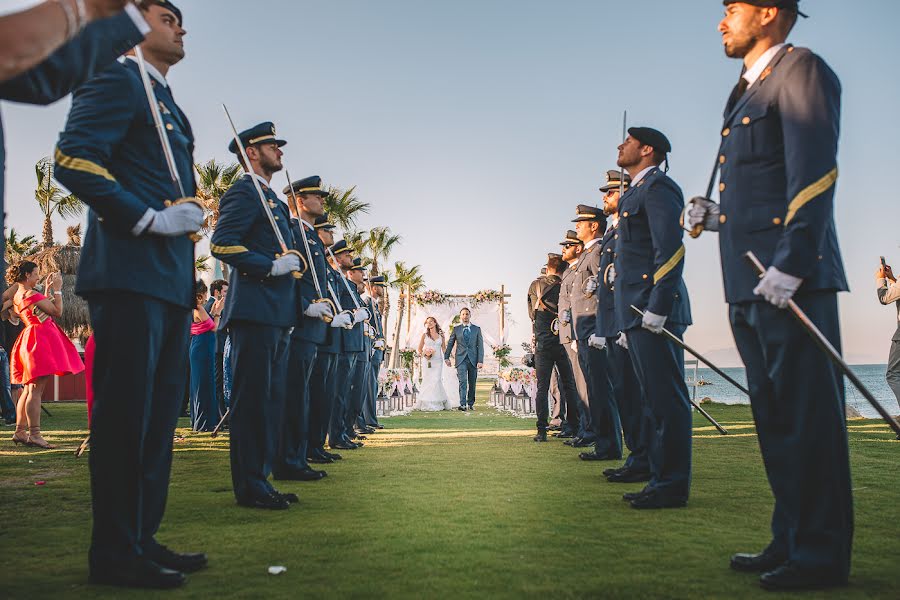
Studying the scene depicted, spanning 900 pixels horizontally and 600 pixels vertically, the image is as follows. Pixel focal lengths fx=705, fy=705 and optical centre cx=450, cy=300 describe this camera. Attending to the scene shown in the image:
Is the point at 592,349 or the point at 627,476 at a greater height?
the point at 592,349

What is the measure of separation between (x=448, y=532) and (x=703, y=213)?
193 centimetres

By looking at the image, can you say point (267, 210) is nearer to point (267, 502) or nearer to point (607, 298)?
point (267, 502)

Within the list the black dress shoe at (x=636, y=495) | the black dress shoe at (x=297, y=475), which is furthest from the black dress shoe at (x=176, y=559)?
the black dress shoe at (x=297, y=475)

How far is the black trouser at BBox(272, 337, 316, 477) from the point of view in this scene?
5.49 metres

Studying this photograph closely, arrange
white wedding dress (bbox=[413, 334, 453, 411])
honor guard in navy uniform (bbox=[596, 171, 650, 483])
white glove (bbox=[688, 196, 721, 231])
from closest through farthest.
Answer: white glove (bbox=[688, 196, 721, 231])
honor guard in navy uniform (bbox=[596, 171, 650, 483])
white wedding dress (bbox=[413, 334, 453, 411])

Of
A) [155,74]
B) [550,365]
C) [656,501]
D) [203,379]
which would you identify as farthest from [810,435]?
[203,379]

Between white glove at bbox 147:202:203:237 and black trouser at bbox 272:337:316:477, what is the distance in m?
2.70

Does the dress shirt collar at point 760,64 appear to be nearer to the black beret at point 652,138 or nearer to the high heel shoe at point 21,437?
the black beret at point 652,138

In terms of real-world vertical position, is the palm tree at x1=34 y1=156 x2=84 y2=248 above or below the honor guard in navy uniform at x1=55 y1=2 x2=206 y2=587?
above

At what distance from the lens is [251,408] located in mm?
4320

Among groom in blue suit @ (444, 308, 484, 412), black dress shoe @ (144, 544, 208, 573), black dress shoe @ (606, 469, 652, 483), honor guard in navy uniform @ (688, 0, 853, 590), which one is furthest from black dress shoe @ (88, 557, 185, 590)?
groom in blue suit @ (444, 308, 484, 412)

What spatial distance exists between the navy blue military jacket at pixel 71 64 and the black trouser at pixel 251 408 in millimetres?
2759

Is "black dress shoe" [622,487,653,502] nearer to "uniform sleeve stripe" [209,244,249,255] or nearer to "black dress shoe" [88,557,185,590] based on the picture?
"black dress shoe" [88,557,185,590]

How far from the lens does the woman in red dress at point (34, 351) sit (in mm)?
7672
